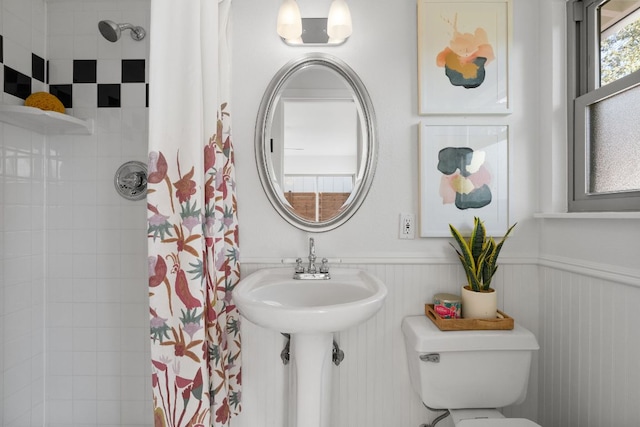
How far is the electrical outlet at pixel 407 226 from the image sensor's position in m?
1.51

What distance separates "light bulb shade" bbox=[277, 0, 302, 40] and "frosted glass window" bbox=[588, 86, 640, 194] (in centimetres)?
127

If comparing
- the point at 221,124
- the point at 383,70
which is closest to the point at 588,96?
the point at 383,70

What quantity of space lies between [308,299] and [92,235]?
1.08 meters

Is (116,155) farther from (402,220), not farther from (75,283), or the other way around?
(402,220)

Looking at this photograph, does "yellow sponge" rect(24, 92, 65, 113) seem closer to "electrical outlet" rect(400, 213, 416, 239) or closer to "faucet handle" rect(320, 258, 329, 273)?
"faucet handle" rect(320, 258, 329, 273)

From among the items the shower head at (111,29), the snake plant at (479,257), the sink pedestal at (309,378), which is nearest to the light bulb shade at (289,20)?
the shower head at (111,29)

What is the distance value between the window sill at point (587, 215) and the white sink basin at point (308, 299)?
2.60ft

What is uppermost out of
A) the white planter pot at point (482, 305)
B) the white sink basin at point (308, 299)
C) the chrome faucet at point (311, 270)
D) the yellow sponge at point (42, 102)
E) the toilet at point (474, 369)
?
the yellow sponge at point (42, 102)

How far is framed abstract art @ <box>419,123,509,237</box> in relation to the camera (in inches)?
58.9

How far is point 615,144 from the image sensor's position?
1263 mm

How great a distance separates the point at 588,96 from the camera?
4.42 ft

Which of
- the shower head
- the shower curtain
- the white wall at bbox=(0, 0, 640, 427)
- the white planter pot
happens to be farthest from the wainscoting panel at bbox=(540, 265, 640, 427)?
the shower head

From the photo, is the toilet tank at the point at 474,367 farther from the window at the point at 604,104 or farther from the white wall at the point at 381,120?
the window at the point at 604,104

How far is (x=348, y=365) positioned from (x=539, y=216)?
108cm
